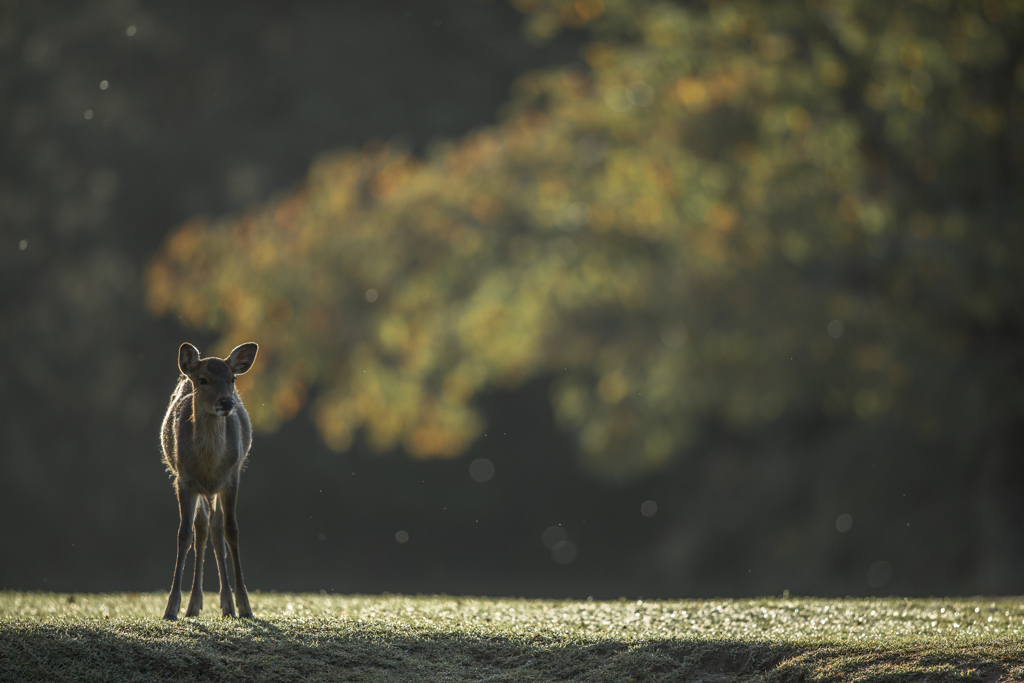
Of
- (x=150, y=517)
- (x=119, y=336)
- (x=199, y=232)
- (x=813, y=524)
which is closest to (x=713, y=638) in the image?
(x=199, y=232)

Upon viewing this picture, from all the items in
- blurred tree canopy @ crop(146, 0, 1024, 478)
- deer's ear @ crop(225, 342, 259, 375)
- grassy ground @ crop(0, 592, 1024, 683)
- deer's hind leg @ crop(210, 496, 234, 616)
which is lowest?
grassy ground @ crop(0, 592, 1024, 683)

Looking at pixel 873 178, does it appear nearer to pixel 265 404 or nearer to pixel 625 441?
pixel 625 441

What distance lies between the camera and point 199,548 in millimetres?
5547

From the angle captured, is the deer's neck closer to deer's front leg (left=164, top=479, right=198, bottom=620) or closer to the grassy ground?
deer's front leg (left=164, top=479, right=198, bottom=620)

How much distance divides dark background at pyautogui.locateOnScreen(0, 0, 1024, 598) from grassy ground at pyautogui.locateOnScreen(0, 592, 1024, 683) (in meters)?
10.6

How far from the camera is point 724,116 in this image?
13.2m

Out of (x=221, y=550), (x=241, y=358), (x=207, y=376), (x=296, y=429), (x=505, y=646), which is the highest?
(x=296, y=429)

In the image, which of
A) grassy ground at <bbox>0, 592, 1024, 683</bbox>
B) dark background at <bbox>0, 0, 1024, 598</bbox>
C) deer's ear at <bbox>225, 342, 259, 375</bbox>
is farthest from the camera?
dark background at <bbox>0, 0, 1024, 598</bbox>

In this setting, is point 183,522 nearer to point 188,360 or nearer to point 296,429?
point 188,360

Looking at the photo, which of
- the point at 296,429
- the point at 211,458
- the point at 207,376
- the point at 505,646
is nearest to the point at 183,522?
the point at 211,458

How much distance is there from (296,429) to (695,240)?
43.1ft

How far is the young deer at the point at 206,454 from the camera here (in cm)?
502

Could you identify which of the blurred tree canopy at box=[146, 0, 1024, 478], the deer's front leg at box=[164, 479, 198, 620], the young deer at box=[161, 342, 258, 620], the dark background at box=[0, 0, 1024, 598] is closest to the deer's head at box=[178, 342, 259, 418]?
the young deer at box=[161, 342, 258, 620]

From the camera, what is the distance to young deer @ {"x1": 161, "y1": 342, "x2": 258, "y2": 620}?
5.02m
